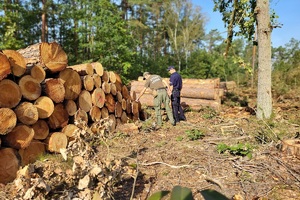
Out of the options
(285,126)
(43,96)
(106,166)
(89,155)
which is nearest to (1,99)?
(43,96)

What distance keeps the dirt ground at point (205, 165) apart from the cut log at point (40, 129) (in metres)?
1.10

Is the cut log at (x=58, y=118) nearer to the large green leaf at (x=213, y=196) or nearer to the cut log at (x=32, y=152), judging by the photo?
the cut log at (x=32, y=152)

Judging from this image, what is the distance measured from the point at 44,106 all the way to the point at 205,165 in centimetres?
319

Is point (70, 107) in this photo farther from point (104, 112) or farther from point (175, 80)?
point (175, 80)

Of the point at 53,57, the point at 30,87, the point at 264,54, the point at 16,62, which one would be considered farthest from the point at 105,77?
the point at 264,54

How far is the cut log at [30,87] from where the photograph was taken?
4.88 meters

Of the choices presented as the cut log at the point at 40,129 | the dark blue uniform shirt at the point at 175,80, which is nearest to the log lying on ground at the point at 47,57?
the cut log at the point at 40,129

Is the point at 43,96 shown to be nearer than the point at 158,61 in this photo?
Yes

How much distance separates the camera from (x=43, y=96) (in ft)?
17.2

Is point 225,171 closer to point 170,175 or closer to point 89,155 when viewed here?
point 170,175

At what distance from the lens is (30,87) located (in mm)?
4984

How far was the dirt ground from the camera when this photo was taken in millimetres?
3604

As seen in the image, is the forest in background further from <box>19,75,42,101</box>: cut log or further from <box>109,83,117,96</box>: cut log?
<box>19,75,42,101</box>: cut log

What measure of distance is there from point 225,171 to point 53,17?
25.1m
